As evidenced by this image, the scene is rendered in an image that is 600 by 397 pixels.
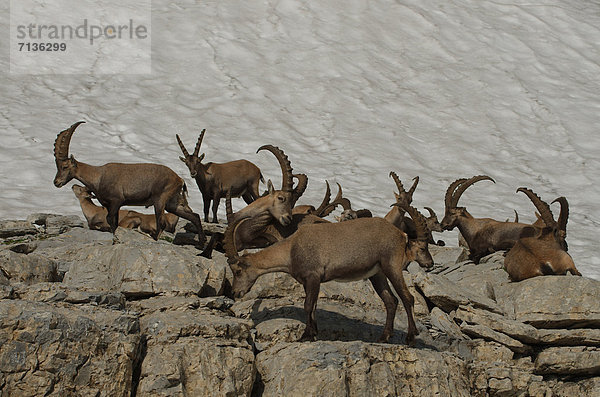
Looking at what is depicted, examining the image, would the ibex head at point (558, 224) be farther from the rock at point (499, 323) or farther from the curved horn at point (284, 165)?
the curved horn at point (284, 165)

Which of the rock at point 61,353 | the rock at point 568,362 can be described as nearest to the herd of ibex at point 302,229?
the rock at point 568,362

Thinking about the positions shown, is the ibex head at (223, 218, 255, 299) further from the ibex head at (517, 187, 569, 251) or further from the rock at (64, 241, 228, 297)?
the ibex head at (517, 187, 569, 251)

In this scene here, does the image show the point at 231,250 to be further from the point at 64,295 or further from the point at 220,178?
the point at 220,178

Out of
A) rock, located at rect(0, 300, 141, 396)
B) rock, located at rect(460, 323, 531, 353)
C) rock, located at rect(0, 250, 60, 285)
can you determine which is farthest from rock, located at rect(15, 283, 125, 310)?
rock, located at rect(460, 323, 531, 353)

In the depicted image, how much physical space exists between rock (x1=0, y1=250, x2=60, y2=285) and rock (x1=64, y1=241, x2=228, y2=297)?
25 centimetres

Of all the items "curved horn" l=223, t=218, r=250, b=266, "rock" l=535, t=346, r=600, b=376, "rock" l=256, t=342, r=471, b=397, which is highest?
"curved horn" l=223, t=218, r=250, b=266

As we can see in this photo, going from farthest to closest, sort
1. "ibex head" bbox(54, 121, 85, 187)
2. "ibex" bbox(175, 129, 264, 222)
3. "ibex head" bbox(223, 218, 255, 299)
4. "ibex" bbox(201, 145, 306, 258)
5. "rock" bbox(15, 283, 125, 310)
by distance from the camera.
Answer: "ibex" bbox(175, 129, 264, 222) < "ibex head" bbox(54, 121, 85, 187) < "ibex" bbox(201, 145, 306, 258) < "ibex head" bbox(223, 218, 255, 299) < "rock" bbox(15, 283, 125, 310)

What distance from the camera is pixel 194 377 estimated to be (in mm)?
8867

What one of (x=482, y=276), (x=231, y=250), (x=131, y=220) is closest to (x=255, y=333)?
(x=231, y=250)

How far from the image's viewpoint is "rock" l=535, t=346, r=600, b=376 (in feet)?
36.5

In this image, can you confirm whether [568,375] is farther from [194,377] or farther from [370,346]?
[194,377]

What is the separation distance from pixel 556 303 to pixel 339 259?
3.87m

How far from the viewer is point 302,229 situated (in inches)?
427

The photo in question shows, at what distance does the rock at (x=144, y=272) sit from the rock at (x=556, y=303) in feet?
14.7
